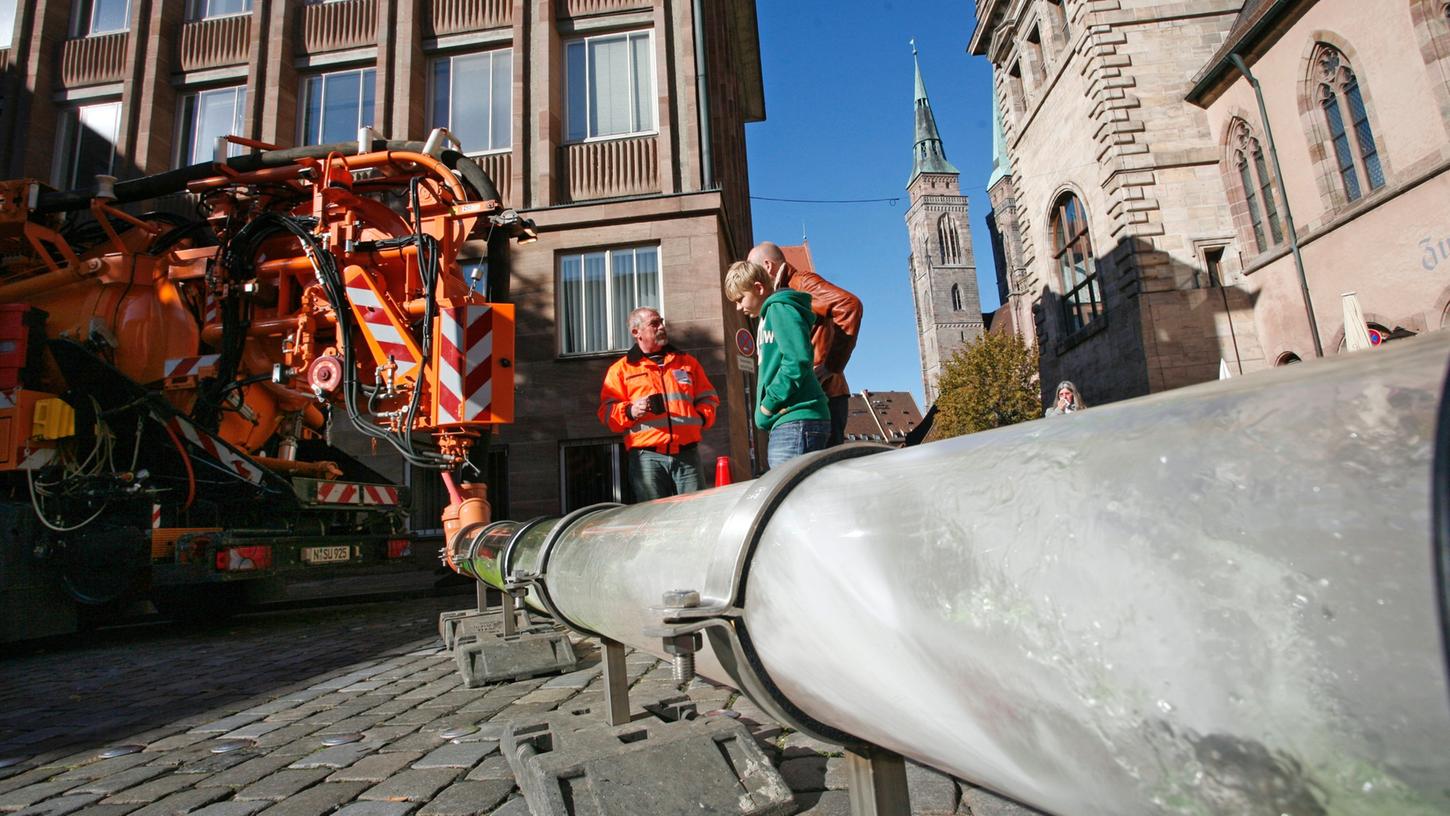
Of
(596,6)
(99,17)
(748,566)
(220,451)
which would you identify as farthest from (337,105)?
(748,566)

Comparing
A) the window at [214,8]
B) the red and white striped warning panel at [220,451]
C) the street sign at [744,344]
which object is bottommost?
the red and white striped warning panel at [220,451]

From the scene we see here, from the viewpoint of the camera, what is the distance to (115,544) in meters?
5.69

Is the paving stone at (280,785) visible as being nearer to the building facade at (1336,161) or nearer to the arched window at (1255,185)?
the building facade at (1336,161)

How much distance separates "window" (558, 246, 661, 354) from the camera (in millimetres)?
11602

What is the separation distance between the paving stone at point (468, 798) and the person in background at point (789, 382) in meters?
1.91

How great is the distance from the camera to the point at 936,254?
291ft

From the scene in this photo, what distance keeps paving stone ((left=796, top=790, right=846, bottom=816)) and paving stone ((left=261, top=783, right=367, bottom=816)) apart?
132 centimetres

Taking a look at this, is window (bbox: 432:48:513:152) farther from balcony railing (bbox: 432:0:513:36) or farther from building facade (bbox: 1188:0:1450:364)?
building facade (bbox: 1188:0:1450:364)

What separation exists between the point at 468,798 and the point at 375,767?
547 millimetres

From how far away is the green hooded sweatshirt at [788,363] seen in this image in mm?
3623

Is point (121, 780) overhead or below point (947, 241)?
below

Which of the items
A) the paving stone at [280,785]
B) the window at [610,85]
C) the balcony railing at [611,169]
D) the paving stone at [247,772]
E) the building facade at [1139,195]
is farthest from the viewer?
the building facade at [1139,195]

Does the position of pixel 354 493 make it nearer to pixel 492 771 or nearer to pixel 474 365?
pixel 474 365

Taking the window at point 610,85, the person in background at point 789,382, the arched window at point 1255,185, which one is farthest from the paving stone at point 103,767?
the arched window at point 1255,185
